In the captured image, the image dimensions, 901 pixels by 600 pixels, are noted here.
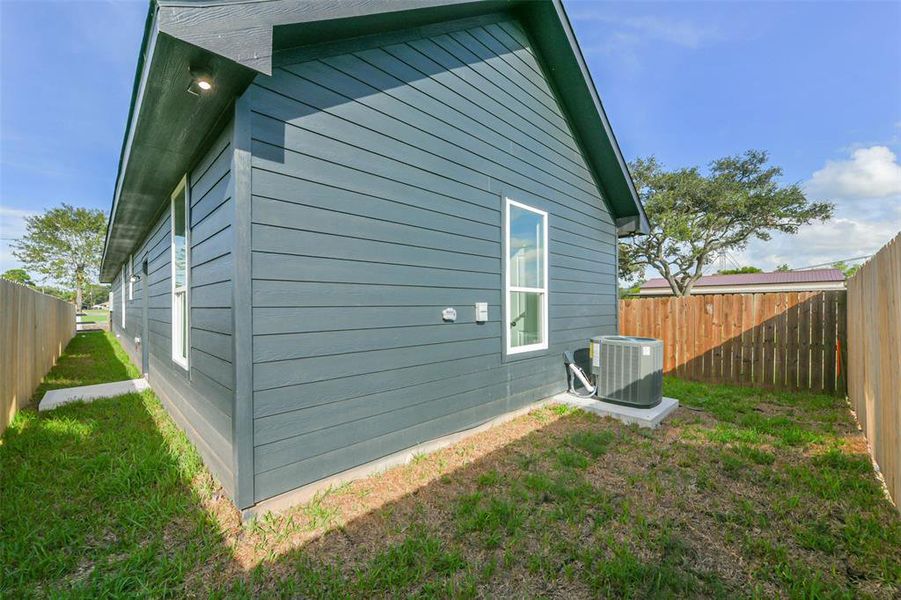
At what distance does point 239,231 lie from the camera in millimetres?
2211

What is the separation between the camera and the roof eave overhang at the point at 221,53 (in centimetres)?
183

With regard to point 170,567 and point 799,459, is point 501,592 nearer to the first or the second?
point 170,567

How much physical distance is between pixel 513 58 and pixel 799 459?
5.09 meters

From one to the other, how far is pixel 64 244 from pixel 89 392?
3611 cm

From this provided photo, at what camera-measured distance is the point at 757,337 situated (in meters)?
5.96

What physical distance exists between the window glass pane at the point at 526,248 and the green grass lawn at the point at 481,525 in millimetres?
1976

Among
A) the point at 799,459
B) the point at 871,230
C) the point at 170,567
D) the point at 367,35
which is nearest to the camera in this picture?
the point at 170,567

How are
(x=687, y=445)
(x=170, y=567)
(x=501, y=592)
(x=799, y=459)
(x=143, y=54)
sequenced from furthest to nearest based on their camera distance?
(x=687, y=445)
(x=799, y=459)
(x=143, y=54)
(x=170, y=567)
(x=501, y=592)

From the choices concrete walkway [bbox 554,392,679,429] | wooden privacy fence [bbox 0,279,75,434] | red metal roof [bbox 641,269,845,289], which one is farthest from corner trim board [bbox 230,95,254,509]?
red metal roof [bbox 641,269,845,289]

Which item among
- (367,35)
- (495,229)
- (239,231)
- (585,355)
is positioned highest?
(367,35)

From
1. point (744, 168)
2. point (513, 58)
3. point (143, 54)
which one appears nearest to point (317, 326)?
point (143, 54)

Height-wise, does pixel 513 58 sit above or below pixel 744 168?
below

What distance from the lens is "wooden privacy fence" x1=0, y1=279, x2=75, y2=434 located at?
3.90 m

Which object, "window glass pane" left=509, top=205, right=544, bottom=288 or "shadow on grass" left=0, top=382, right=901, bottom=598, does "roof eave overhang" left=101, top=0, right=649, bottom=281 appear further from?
"shadow on grass" left=0, top=382, right=901, bottom=598
